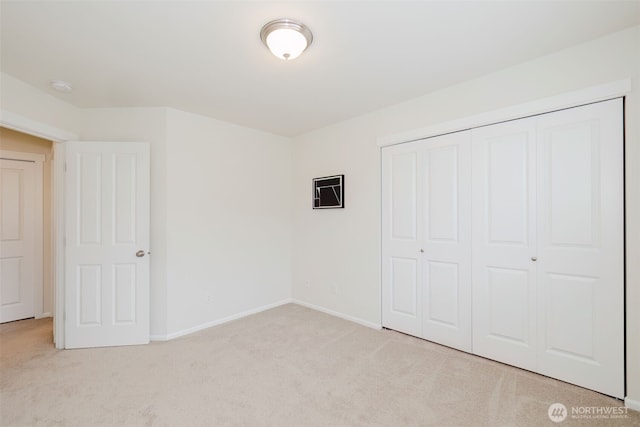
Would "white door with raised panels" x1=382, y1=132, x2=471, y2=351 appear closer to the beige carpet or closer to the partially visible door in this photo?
the beige carpet

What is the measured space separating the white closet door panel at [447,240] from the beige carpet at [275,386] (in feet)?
0.82

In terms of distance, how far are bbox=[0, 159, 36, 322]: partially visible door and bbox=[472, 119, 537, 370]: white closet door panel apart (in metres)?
5.29

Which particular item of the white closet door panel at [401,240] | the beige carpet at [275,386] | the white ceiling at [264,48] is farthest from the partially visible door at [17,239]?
the white closet door panel at [401,240]

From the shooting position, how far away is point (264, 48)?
2.03 meters

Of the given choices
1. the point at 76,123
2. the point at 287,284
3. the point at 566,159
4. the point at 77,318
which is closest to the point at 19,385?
the point at 77,318

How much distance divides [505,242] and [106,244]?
3767mm

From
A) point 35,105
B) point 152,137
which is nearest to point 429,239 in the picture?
point 152,137

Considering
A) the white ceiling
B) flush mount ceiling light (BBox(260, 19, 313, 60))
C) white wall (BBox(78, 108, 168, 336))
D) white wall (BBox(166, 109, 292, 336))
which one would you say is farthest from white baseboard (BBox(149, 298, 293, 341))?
flush mount ceiling light (BBox(260, 19, 313, 60))

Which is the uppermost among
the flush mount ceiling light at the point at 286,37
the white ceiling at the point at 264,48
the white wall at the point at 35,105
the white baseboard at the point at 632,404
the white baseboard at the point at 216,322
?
the white ceiling at the point at 264,48

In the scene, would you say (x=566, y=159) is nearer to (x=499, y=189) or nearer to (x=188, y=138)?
(x=499, y=189)

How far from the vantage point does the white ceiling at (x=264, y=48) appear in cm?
167

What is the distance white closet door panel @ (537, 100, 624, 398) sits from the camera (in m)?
1.94

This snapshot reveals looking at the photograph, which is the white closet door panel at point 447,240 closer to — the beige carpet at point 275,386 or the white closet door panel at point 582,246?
the beige carpet at point 275,386

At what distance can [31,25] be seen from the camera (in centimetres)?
177
